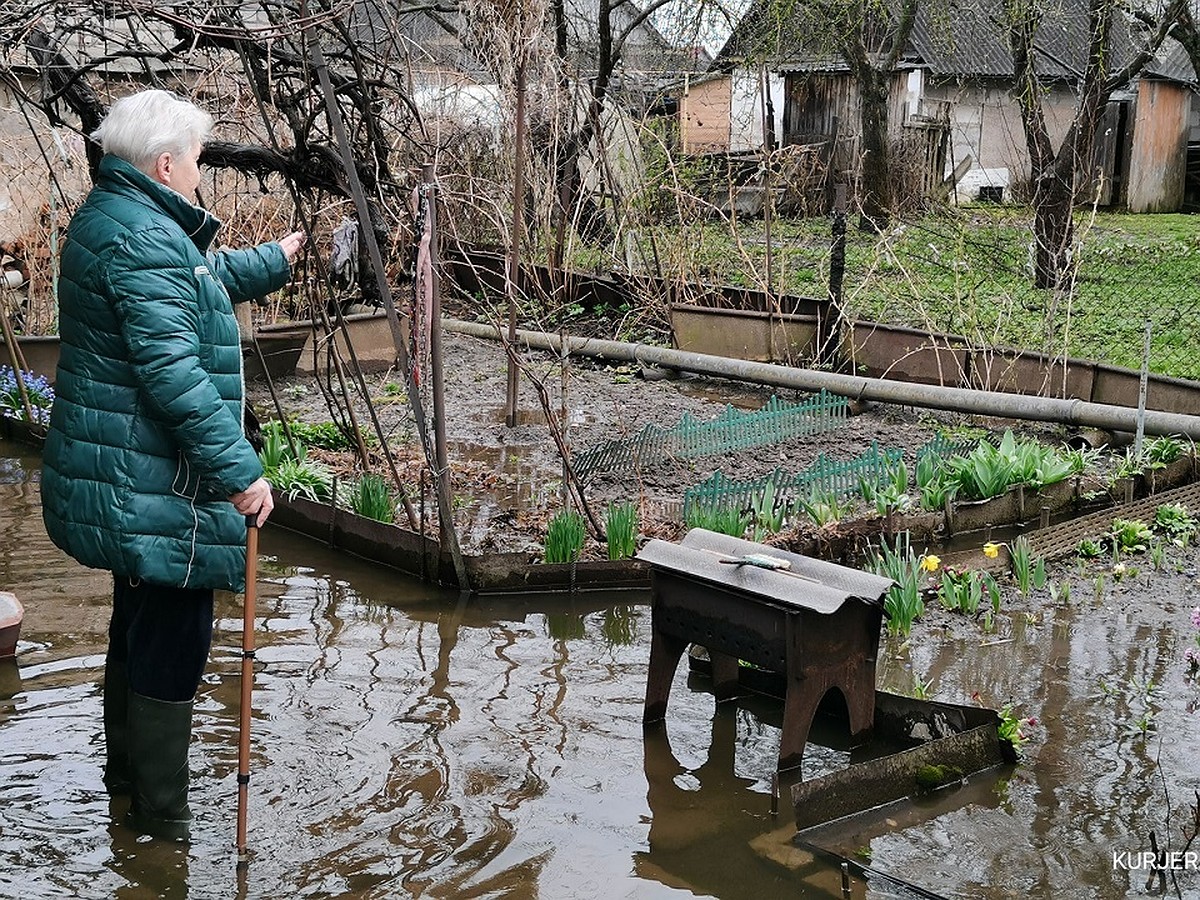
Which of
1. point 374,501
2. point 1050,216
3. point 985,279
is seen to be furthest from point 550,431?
point 1050,216

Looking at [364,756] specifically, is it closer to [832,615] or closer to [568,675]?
[568,675]

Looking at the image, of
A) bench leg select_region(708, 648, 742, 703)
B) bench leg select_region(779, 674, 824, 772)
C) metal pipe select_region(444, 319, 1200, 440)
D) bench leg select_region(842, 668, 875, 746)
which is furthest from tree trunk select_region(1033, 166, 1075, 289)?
bench leg select_region(779, 674, 824, 772)

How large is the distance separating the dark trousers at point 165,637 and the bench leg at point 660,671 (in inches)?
62.9

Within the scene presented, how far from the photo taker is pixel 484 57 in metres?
11.4

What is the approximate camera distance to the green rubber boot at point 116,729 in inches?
160

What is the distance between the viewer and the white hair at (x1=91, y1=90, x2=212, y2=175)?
3605mm

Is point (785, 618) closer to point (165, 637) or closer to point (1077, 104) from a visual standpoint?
point (165, 637)

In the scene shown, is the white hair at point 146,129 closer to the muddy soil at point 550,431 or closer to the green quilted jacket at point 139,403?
the green quilted jacket at point 139,403

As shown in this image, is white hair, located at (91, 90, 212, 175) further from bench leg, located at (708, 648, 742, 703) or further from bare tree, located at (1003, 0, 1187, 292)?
bare tree, located at (1003, 0, 1187, 292)

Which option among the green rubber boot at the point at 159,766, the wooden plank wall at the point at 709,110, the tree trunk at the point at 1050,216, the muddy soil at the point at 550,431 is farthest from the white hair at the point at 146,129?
the wooden plank wall at the point at 709,110

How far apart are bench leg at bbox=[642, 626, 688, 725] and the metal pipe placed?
107 inches

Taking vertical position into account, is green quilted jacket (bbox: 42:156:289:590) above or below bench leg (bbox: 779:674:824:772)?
above

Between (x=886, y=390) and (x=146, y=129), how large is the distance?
22.0ft

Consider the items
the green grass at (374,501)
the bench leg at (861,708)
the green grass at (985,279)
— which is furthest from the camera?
the green grass at (985,279)
